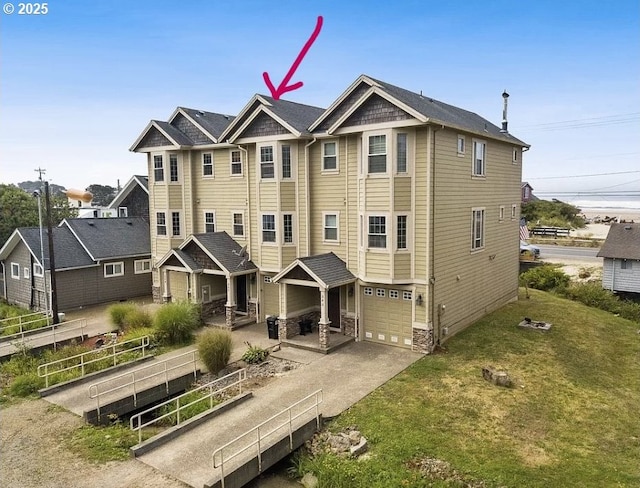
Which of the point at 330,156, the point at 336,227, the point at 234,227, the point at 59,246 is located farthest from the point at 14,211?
the point at 336,227

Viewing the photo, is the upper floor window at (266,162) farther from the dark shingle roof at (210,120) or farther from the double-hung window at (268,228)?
the dark shingle roof at (210,120)

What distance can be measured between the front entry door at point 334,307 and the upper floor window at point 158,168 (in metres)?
11.6

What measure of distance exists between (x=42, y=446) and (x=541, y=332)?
695 inches

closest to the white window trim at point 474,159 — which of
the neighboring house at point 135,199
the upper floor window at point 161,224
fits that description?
the upper floor window at point 161,224

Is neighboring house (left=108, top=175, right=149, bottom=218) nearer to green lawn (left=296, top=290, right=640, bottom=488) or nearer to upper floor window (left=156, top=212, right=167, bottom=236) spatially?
upper floor window (left=156, top=212, right=167, bottom=236)

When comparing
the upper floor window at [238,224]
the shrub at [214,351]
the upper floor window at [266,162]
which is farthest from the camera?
the upper floor window at [238,224]

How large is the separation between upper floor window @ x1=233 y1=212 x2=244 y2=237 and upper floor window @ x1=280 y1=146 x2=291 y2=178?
369 centimetres

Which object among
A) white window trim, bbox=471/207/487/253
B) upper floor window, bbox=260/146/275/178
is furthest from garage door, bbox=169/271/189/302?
white window trim, bbox=471/207/487/253

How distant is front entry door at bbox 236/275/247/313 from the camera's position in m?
22.8

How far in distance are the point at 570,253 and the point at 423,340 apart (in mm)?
31562

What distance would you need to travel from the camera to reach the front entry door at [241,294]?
74.7 feet

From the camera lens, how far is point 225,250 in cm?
2192

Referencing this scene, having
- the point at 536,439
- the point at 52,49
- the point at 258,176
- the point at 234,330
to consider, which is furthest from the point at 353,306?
the point at 52,49

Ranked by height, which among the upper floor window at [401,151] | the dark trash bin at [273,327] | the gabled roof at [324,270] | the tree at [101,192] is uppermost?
the tree at [101,192]
